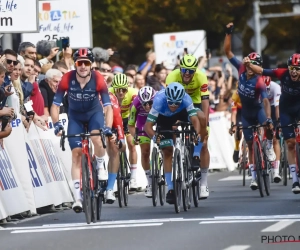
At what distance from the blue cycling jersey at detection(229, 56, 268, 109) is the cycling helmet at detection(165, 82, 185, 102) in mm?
3486

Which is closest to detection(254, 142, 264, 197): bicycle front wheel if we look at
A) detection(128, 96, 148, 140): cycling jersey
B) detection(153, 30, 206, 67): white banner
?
detection(128, 96, 148, 140): cycling jersey

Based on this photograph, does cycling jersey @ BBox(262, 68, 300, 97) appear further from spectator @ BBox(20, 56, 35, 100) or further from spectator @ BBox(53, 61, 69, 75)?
spectator @ BBox(53, 61, 69, 75)

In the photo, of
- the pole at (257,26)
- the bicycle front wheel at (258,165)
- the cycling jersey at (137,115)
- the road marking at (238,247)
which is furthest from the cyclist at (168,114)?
the pole at (257,26)

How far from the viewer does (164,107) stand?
56.8 feet

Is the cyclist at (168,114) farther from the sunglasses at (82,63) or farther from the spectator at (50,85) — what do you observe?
the spectator at (50,85)

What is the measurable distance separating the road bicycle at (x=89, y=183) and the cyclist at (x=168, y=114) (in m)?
1.21

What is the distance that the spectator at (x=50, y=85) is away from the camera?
66.3ft

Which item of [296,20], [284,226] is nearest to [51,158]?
[284,226]

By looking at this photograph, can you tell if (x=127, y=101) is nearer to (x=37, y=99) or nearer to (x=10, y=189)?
(x=37, y=99)

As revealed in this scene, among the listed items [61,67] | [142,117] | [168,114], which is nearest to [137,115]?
[142,117]

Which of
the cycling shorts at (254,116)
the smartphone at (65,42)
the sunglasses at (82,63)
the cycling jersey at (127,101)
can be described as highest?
the smartphone at (65,42)

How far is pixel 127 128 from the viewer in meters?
21.2

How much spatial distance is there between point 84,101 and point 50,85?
4.15 metres

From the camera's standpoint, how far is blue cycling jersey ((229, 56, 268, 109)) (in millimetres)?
20500
